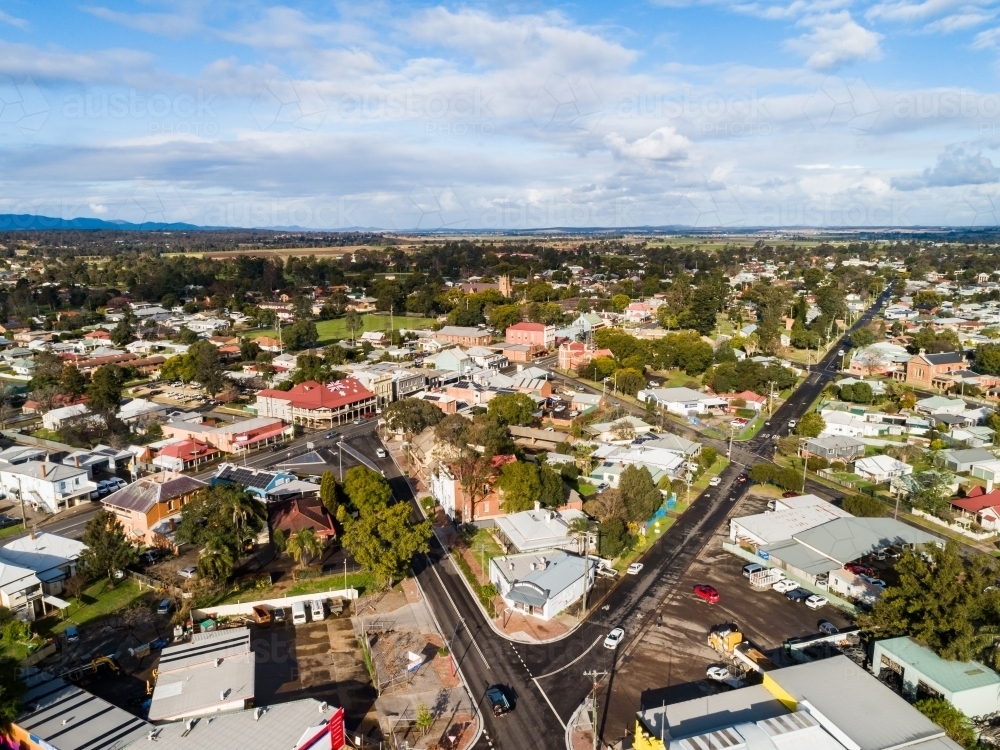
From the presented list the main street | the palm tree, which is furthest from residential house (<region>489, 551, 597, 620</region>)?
the palm tree

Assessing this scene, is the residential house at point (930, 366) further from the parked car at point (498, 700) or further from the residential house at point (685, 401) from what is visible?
the parked car at point (498, 700)

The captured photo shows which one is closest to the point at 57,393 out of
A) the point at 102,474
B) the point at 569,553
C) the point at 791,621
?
the point at 102,474

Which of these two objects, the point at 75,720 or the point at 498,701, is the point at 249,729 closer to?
the point at 75,720

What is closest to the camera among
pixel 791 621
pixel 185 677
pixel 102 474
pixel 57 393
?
pixel 185 677

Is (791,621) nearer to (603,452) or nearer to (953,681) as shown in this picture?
(953,681)

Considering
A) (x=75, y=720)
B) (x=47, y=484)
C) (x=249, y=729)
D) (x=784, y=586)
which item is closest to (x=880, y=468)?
(x=784, y=586)

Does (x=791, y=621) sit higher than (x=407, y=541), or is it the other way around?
(x=407, y=541)
